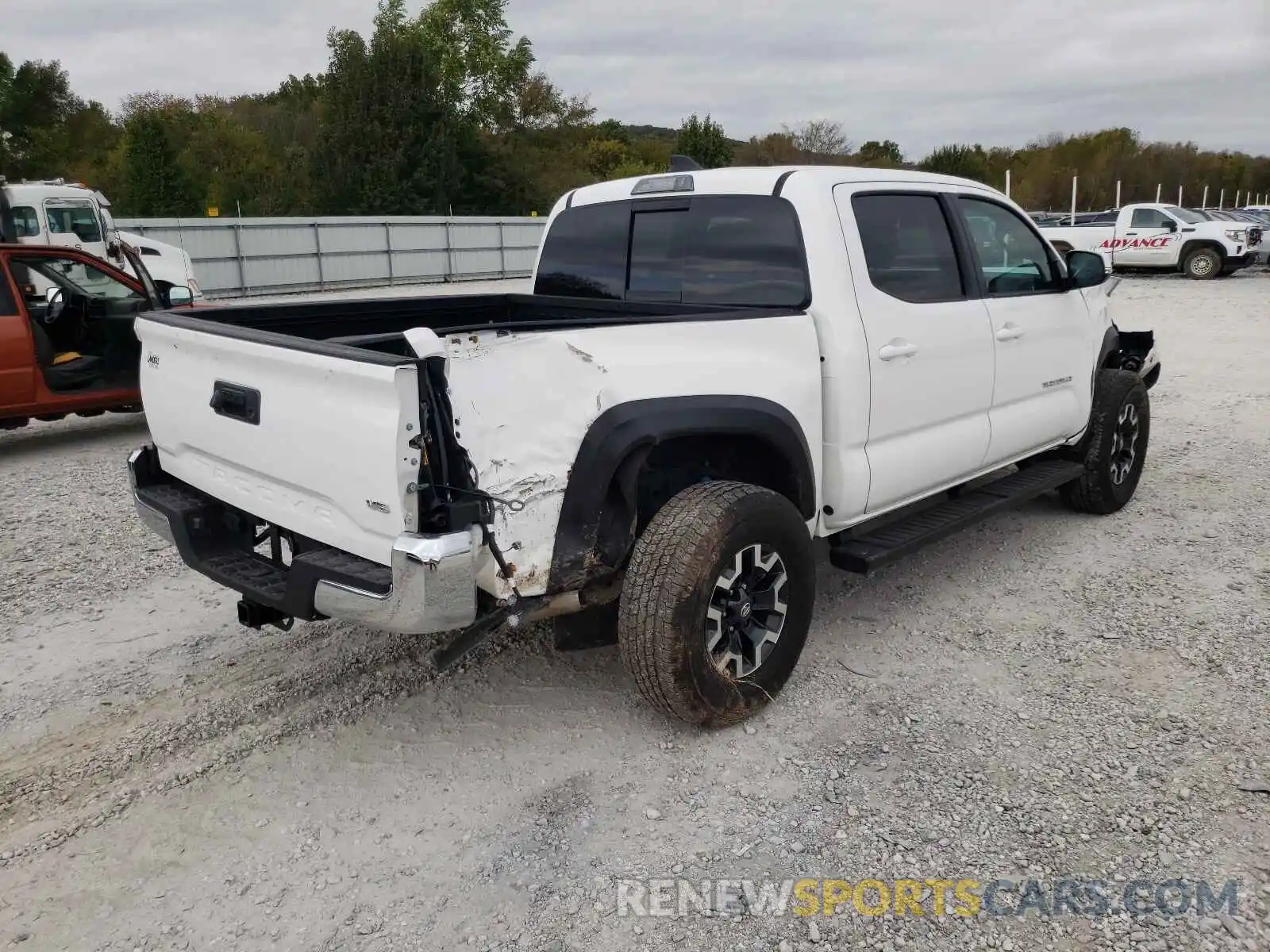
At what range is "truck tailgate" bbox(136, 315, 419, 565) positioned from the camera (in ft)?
8.64

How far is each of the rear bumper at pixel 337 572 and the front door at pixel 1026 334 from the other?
291 centimetres

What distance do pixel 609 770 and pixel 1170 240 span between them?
24964 mm

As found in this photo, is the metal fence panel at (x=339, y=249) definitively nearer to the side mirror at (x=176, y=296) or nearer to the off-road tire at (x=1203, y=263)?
the side mirror at (x=176, y=296)

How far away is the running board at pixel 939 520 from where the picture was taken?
391 centimetres

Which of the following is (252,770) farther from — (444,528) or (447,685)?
(444,528)

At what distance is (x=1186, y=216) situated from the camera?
23672 millimetres

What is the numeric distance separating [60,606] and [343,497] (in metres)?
2.65

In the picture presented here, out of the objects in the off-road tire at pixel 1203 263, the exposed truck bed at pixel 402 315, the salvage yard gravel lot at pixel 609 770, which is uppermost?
the exposed truck bed at pixel 402 315

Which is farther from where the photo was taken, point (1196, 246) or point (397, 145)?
point (397, 145)

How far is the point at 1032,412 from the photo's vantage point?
4859 millimetres

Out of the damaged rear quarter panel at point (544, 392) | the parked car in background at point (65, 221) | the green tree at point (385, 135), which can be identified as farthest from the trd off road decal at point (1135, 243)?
the green tree at point (385, 135)

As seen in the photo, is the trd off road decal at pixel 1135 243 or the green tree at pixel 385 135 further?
the green tree at pixel 385 135

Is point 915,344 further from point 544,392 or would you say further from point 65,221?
point 65,221

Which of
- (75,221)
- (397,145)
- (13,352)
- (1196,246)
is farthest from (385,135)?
(13,352)
